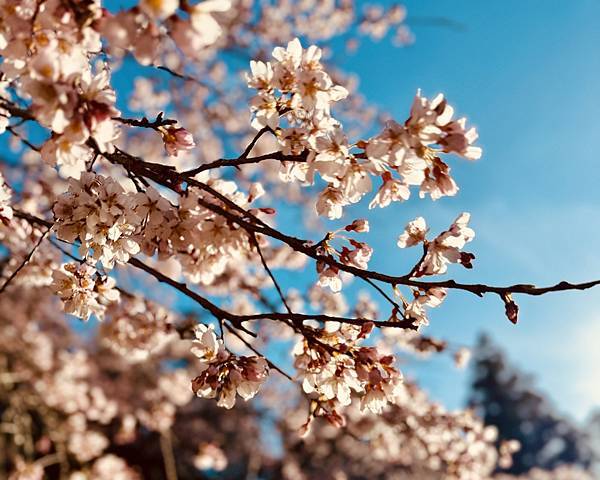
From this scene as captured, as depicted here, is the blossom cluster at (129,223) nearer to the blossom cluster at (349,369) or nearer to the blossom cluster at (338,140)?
the blossom cluster at (338,140)

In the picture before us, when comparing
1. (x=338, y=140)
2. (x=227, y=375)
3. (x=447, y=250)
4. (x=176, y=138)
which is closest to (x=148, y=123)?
(x=176, y=138)

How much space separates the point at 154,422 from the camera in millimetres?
5348

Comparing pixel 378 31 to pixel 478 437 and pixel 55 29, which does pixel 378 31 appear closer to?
pixel 478 437

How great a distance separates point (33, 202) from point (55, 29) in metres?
2.05

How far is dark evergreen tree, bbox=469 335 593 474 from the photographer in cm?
2606

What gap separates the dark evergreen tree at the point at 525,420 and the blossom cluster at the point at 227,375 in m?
27.4

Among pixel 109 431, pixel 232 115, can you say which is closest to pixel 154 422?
pixel 232 115

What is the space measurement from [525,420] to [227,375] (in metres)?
29.2

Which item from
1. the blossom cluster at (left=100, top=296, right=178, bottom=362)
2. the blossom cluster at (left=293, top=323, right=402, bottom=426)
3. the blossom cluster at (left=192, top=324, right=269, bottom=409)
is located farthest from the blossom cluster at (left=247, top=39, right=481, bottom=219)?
the blossom cluster at (left=100, top=296, right=178, bottom=362)

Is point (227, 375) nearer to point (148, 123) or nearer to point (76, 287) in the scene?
point (76, 287)

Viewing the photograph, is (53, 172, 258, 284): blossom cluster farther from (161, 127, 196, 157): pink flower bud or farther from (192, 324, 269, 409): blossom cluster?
(192, 324, 269, 409): blossom cluster

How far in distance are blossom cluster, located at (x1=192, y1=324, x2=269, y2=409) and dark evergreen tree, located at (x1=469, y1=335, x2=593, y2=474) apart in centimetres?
2741

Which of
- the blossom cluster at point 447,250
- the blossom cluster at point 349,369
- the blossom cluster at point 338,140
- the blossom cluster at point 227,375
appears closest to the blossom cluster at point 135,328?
the blossom cluster at point 227,375

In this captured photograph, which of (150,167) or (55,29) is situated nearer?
(55,29)
